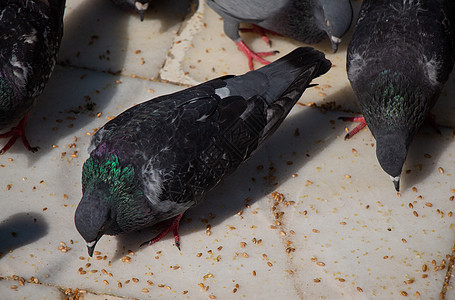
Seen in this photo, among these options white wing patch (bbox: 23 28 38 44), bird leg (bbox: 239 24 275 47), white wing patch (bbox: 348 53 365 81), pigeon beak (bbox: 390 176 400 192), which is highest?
white wing patch (bbox: 23 28 38 44)

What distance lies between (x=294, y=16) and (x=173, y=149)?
2139 mm

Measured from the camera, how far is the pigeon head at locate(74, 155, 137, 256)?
4168mm

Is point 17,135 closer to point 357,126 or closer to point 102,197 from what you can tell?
point 102,197

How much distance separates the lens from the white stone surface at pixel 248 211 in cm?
459

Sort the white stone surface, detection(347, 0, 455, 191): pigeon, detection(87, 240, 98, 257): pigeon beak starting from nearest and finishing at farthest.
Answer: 1. detection(87, 240, 98, 257): pigeon beak
2. the white stone surface
3. detection(347, 0, 455, 191): pigeon

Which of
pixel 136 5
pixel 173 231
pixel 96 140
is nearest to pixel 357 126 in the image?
pixel 173 231

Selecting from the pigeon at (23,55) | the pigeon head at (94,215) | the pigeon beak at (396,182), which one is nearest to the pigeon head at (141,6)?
the pigeon at (23,55)

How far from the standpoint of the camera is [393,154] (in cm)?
473

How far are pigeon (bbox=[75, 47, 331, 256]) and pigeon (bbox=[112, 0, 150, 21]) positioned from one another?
170 centimetres

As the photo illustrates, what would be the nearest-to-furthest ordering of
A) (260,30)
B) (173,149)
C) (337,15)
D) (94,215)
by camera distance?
(94,215) → (173,149) → (337,15) → (260,30)

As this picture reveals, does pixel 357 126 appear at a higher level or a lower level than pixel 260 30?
lower

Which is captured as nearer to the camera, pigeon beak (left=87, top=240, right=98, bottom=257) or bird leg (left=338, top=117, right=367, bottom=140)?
pigeon beak (left=87, top=240, right=98, bottom=257)

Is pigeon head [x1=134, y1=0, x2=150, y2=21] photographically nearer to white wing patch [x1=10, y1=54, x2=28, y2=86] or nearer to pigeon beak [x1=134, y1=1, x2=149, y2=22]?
pigeon beak [x1=134, y1=1, x2=149, y2=22]

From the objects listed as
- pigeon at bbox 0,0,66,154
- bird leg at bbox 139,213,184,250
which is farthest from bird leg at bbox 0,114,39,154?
bird leg at bbox 139,213,184,250
